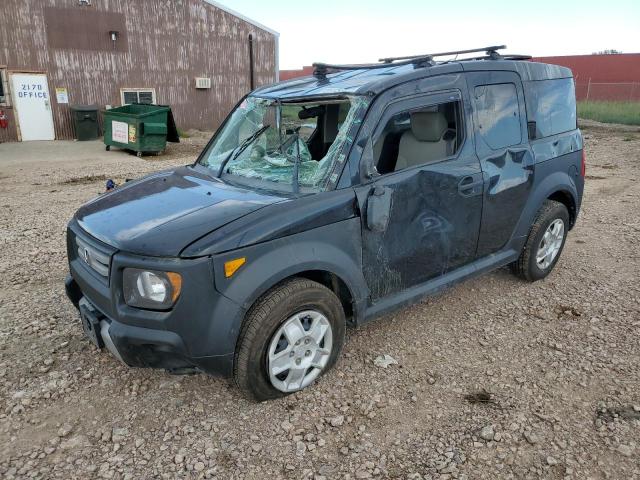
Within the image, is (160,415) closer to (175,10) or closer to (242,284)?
(242,284)

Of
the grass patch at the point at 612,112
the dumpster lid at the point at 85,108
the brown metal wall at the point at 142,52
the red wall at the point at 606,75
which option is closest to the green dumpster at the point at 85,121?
the dumpster lid at the point at 85,108

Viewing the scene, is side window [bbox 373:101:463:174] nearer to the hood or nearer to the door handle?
the door handle

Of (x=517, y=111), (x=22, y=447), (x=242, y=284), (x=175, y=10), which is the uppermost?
(x=175, y=10)

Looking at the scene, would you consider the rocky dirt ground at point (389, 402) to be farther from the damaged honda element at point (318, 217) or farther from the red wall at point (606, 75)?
the red wall at point (606, 75)

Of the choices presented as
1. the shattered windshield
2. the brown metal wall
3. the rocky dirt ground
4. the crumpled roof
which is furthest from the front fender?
the brown metal wall

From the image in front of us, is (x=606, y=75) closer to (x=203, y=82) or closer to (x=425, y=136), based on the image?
(x=203, y=82)

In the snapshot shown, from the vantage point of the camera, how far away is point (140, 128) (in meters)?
13.1

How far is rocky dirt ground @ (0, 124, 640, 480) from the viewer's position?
2605 millimetres

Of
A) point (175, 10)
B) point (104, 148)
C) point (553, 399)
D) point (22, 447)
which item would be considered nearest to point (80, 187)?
point (104, 148)

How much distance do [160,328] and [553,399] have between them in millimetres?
2361

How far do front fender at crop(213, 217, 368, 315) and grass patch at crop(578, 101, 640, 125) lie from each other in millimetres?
19760

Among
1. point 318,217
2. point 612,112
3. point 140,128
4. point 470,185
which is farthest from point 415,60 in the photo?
point 612,112

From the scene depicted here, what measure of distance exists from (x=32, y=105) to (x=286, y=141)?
53.1 ft

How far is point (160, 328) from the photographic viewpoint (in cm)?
263
